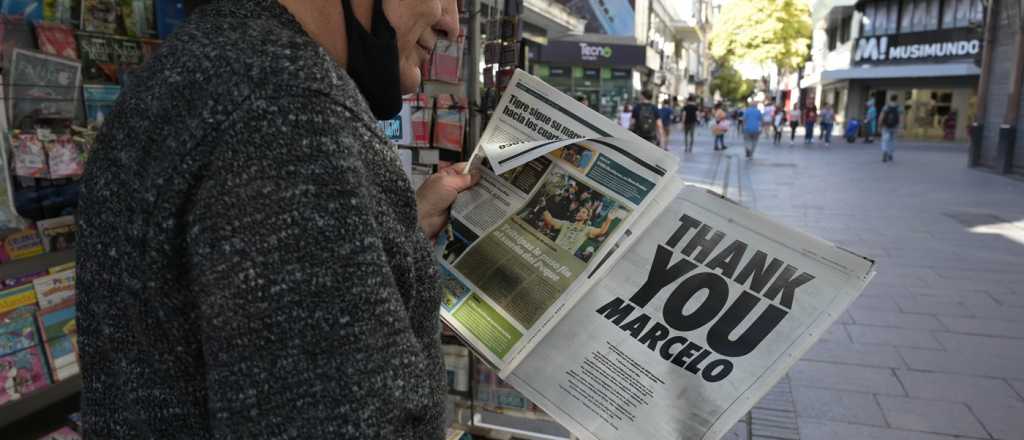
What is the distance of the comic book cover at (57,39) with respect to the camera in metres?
2.09

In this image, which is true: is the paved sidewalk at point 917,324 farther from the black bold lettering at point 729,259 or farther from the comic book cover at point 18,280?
the comic book cover at point 18,280

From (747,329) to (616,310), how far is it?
0.27 metres

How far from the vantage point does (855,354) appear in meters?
3.99

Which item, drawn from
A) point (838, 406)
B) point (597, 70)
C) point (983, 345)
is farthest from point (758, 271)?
point (597, 70)

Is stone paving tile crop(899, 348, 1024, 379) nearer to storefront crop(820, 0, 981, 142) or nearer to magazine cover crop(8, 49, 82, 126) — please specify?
magazine cover crop(8, 49, 82, 126)

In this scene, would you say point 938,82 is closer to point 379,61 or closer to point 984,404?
point 984,404

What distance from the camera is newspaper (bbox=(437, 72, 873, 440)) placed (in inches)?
53.4

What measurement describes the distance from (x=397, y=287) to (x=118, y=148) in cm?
35

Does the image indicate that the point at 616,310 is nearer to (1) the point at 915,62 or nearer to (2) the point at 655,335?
(2) the point at 655,335

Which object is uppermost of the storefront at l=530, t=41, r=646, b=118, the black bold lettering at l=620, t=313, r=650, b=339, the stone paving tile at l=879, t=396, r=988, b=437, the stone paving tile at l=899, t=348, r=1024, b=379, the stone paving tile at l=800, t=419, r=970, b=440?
the storefront at l=530, t=41, r=646, b=118

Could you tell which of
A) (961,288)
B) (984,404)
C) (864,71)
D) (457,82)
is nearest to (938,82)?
(864,71)

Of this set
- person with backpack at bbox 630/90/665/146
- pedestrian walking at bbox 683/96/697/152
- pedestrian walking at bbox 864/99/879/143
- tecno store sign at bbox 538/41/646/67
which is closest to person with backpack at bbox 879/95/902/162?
pedestrian walking at bbox 683/96/697/152

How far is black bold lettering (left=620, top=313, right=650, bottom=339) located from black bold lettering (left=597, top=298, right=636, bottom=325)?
0.06 feet

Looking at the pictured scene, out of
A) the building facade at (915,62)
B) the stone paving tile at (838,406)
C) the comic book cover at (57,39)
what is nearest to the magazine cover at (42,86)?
the comic book cover at (57,39)
